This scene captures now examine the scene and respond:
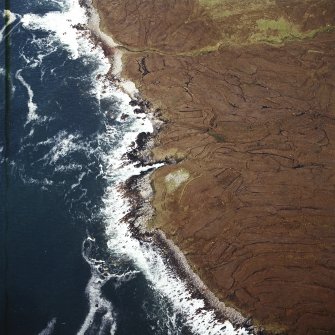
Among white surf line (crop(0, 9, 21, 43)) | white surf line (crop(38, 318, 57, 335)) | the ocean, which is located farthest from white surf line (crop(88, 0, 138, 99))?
white surf line (crop(38, 318, 57, 335))

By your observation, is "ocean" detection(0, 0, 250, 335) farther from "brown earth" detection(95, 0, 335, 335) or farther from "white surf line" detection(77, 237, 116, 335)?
"brown earth" detection(95, 0, 335, 335)

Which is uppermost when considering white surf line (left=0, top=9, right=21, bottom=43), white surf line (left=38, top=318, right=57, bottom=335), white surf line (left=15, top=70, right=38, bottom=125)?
white surf line (left=0, top=9, right=21, bottom=43)

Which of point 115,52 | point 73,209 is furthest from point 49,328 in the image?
point 115,52

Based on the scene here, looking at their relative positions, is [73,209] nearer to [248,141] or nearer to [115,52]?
[248,141]

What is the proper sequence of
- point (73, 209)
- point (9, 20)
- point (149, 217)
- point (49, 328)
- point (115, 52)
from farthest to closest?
point (9, 20)
point (115, 52)
point (73, 209)
point (149, 217)
point (49, 328)

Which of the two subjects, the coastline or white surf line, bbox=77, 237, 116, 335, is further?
the coastline

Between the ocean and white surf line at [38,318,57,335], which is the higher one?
the ocean

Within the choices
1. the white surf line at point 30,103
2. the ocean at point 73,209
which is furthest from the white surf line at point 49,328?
the white surf line at point 30,103
